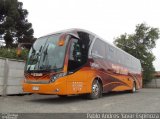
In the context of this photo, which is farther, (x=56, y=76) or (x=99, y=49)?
(x=99, y=49)

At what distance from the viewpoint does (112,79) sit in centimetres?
1648

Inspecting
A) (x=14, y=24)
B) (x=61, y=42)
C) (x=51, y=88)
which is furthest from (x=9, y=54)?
(x=14, y=24)

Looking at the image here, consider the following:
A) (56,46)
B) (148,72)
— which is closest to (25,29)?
(148,72)

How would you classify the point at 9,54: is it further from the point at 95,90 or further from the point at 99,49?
the point at 95,90

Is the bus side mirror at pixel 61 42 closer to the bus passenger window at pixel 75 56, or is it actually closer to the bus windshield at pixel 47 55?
the bus windshield at pixel 47 55

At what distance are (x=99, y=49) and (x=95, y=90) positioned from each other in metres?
2.24

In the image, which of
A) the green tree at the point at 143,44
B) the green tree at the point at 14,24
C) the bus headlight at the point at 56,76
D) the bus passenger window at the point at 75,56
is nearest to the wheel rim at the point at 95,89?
the bus passenger window at the point at 75,56

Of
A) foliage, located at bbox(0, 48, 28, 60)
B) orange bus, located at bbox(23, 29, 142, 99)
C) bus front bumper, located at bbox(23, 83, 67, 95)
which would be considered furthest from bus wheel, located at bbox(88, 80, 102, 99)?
foliage, located at bbox(0, 48, 28, 60)

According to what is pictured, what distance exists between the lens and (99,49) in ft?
47.3

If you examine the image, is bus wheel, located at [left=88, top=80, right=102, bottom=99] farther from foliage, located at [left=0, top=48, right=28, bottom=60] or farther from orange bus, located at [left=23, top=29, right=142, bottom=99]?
foliage, located at [left=0, top=48, right=28, bottom=60]

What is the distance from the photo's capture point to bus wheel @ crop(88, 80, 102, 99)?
43.4 feet

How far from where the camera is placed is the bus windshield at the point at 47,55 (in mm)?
11219

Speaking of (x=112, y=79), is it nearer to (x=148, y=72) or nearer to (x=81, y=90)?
(x=81, y=90)

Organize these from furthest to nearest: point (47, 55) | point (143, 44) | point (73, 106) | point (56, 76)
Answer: point (143, 44)
point (47, 55)
point (56, 76)
point (73, 106)
